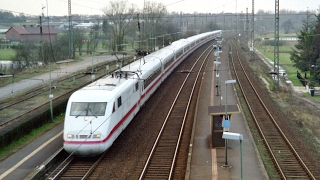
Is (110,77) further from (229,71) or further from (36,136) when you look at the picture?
(229,71)

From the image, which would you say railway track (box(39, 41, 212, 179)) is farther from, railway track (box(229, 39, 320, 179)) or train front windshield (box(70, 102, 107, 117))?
railway track (box(229, 39, 320, 179))

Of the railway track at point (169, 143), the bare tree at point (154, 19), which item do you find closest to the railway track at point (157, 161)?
the railway track at point (169, 143)

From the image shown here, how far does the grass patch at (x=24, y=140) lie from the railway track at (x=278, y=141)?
12.0m

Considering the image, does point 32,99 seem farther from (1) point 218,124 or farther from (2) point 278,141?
(2) point 278,141

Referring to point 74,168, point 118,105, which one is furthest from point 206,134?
point 74,168

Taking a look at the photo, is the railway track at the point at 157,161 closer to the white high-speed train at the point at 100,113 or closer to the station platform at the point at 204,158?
the station platform at the point at 204,158

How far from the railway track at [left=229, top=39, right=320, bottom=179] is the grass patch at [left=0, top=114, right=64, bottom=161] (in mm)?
11955

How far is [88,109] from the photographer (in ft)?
64.2

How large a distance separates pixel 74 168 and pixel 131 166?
2387 millimetres

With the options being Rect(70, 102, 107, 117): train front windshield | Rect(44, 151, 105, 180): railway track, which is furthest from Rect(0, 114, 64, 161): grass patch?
Rect(70, 102, 107, 117): train front windshield

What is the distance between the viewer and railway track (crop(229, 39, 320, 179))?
59.0 ft

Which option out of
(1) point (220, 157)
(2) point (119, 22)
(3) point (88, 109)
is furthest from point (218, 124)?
(2) point (119, 22)

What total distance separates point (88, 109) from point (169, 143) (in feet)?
15.3

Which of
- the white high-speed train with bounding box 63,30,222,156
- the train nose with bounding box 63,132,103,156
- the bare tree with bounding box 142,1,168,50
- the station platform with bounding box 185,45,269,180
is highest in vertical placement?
the bare tree with bounding box 142,1,168,50
